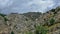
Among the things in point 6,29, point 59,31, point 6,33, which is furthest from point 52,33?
point 6,29

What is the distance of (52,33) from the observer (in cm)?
4091

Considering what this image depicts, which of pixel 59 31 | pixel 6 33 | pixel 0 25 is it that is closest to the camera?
pixel 59 31

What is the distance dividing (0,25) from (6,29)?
32.0 feet

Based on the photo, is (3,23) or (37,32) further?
(3,23)

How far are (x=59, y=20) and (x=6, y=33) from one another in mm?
46794

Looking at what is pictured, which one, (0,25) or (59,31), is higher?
(59,31)

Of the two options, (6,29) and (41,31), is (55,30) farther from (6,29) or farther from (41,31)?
(6,29)

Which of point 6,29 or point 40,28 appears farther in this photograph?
point 6,29

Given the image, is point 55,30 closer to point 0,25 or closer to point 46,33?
point 46,33

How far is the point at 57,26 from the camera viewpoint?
44.4m

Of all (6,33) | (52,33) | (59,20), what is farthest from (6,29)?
(52,33)

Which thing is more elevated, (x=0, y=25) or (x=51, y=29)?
(x=51, y=29)

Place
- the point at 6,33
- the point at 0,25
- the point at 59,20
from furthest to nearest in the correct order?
the point at 0,25
the point at 6,33
the point at 59,20

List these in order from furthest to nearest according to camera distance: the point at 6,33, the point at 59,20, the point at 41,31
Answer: the point at 6,33
the point at 59,20
the point at 41,31
